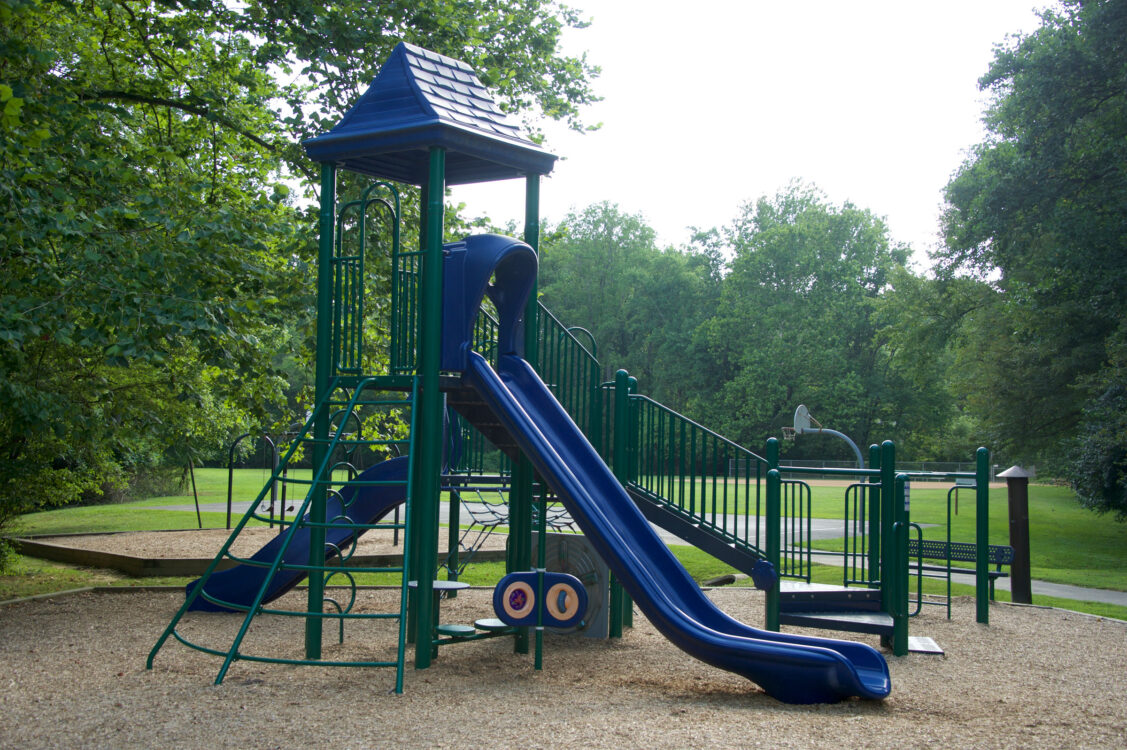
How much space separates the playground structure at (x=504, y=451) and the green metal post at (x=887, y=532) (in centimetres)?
1

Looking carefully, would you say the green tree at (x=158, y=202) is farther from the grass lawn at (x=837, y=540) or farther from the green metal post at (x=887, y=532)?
the green metal post at (x=887, y=532)

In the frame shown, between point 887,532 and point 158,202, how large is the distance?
7192 millimetres

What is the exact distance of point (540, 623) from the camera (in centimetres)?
695

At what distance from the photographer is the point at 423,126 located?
7.16 meters

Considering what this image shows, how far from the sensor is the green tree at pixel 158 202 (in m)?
7.88

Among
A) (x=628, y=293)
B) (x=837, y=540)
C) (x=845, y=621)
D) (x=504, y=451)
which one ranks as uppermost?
(x=628, y=293)

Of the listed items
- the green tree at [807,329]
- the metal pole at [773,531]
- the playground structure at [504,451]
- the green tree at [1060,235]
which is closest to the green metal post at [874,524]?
the playground structure at [504,451]

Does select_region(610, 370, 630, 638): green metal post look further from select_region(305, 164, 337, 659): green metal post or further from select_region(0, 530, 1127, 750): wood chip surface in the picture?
select_region(305, 164, 337, 659): green metal post

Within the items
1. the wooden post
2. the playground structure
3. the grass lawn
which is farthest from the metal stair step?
the grass lawn

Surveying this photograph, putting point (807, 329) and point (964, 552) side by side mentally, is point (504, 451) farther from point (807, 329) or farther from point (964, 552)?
point (807, 329)

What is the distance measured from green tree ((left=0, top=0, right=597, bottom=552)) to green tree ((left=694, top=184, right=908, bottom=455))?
3959 cm

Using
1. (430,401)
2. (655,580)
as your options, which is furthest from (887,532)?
(430,401)

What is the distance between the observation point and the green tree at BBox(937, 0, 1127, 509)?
65.4ft

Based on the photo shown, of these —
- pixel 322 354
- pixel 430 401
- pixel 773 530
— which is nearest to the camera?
pixel 430 401
